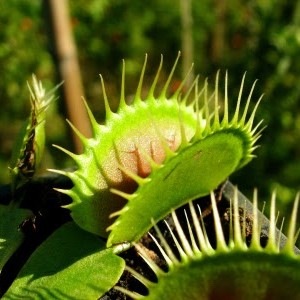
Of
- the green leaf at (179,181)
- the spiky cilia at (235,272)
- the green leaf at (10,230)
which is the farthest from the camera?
the green leaf at (10,230)

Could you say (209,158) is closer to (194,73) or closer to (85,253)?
(85,253)

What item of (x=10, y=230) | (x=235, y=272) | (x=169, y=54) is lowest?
(x=235, y=272)

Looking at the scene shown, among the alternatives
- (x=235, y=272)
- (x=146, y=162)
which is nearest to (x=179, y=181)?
(x=146, y=162)

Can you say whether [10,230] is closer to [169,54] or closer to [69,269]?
[69,269]

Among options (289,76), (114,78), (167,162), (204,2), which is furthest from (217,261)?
(204,2)

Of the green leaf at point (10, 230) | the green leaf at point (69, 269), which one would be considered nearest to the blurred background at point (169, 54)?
the green leaf at point (10, 230)

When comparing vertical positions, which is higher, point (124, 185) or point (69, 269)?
point (124, 185)

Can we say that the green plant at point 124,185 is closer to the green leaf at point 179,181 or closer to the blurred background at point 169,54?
the green leaf at point 179,181
